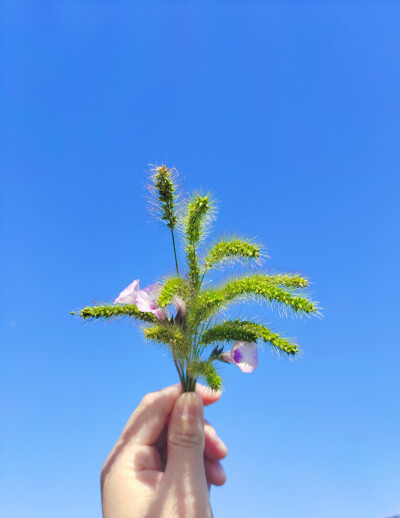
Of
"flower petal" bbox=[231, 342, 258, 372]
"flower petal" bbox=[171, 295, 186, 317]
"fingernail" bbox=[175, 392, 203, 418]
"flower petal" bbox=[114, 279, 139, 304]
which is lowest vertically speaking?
"fingernail" bbox=[175, 392, 203, 418]

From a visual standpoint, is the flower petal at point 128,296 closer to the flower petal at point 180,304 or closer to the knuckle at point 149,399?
the flower petal at point 180,304

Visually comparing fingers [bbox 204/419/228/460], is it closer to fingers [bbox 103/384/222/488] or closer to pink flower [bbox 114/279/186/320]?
fingers [bbox 103/384/222/488]

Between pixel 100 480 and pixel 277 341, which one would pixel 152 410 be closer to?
pixel 100 480

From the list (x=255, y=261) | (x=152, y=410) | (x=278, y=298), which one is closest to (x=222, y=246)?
(x=255, y=261)

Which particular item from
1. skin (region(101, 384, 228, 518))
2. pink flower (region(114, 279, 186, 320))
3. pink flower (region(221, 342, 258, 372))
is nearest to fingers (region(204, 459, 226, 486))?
skin (region(101, 384, 228, 518))

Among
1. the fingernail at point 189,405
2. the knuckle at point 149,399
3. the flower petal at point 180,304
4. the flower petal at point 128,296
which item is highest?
the flower petal at point 128,296

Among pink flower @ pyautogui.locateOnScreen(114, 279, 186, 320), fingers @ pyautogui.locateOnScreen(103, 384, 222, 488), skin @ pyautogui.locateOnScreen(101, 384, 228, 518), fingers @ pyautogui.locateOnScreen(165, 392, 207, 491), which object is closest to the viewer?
skin @ pyautogui.locateOnScreen(101, 384, 228, 518)

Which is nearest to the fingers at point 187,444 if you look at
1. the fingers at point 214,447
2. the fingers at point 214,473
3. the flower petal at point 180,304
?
the flower petal at point 180,304
